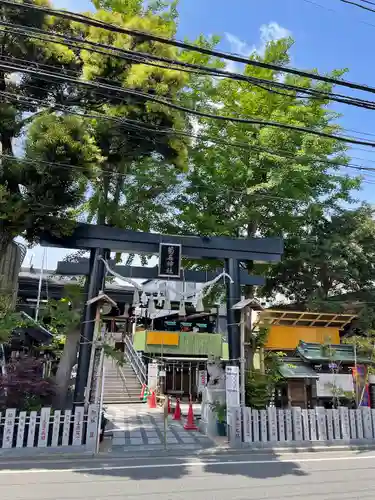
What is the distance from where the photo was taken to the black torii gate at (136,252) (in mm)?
10125

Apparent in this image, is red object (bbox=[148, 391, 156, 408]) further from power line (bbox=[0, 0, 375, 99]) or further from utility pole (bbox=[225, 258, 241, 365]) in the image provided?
power line (bbox=[0, 0, 375, 99])

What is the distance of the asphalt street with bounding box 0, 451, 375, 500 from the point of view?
5.95 metres

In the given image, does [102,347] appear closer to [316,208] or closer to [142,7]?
[316,208]

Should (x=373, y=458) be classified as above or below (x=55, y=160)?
below

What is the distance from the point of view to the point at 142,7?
14898 millimetres

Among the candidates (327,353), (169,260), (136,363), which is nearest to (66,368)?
(169,260)

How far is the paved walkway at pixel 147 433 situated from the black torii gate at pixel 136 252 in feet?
6.40

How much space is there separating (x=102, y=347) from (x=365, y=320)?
42.3ft

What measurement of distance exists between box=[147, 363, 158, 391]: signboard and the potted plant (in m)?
9.94

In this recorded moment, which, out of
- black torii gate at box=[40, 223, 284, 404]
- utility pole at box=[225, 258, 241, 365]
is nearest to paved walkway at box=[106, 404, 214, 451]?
black torii gate at box=[40, 223, 284, 404]

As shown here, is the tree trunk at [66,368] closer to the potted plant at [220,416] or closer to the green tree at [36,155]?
the green tree at [36,155]

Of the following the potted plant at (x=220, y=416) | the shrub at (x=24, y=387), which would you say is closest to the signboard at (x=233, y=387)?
the potted plant at (x=220, y=416)

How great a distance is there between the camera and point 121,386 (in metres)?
20.9

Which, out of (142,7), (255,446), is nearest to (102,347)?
(255,446)
